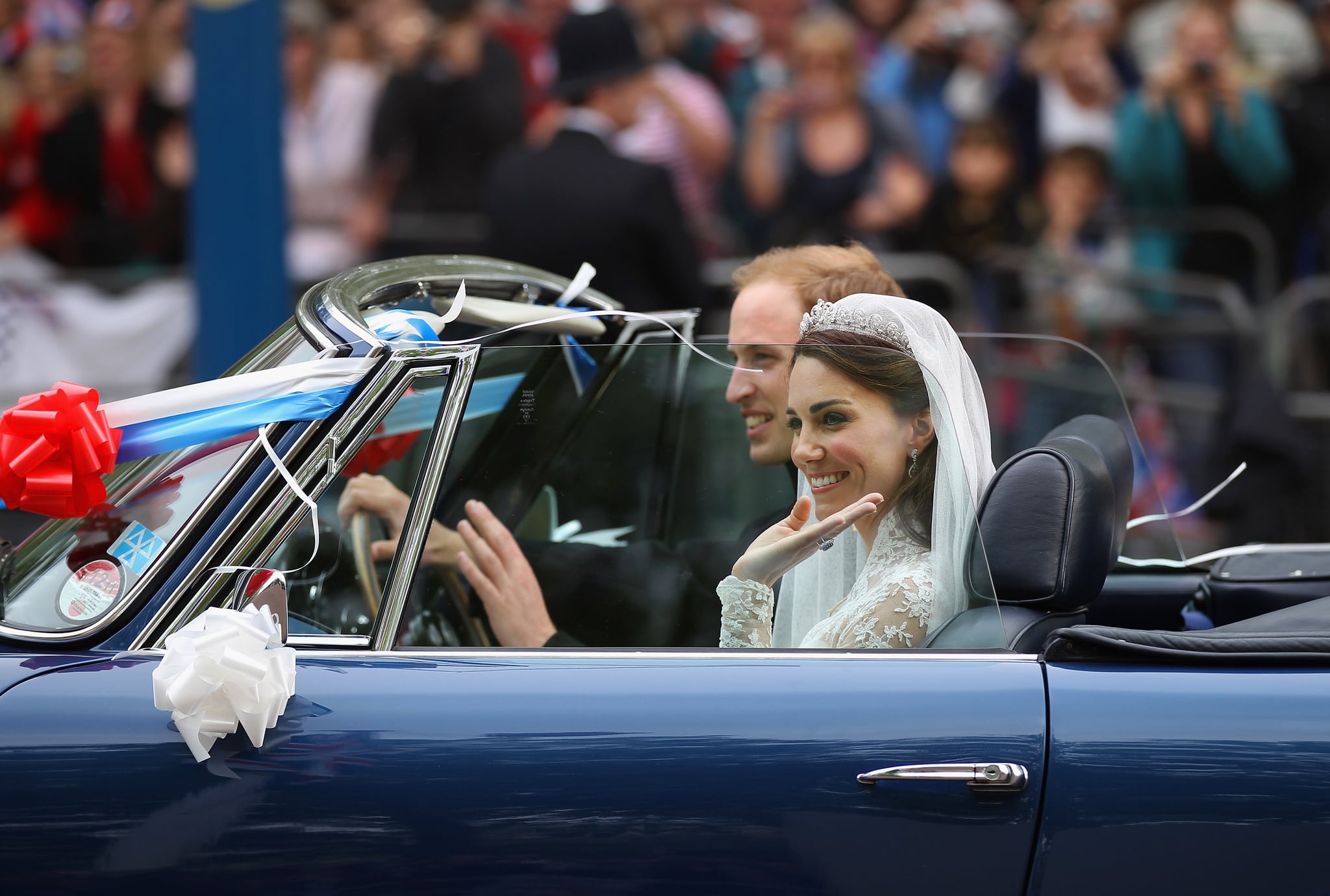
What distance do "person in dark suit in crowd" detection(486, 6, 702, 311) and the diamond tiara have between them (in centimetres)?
251

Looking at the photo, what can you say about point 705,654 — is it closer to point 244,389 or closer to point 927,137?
point 244,389

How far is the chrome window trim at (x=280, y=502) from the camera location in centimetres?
213

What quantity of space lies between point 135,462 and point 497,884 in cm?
90

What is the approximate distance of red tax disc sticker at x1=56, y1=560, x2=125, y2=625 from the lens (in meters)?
2.18

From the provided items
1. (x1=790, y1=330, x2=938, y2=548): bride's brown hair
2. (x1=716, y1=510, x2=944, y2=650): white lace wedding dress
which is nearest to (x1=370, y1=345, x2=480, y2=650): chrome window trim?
(x1=716, y1=510, x2=944, y2=650): white lace wedding dress

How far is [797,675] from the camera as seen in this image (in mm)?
2049

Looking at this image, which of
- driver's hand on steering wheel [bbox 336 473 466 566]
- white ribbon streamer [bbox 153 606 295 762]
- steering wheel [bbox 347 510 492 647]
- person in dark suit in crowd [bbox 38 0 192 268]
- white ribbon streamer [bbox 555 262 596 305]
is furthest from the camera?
person in dark suit in crowd [bbox 38 0 192 268]

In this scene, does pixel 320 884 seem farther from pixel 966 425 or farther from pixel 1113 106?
pixel 1113 106

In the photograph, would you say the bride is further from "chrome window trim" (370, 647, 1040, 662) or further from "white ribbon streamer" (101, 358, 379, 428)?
"white ribbon streamer" (101, 358, 379, 428)

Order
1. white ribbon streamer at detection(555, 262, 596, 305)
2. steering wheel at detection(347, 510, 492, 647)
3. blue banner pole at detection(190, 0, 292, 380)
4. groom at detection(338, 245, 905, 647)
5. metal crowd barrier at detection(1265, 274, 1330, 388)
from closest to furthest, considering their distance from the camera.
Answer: groom at detection(338, 245, 905, 647) < steering wheel at detection(347, 510, 492, 647) < white ribbon streamer at detection(555, 262, 596, 305) < blue banner pole at detection(190, 0, 292, 380) < metal crowd barrier at detection(1265, 274, 1330, 388)

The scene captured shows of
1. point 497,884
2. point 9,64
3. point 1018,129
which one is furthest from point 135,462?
point 9,64

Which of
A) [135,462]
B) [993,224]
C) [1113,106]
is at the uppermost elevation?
[135,462]

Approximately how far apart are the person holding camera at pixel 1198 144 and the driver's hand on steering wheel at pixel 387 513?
471 centimetres

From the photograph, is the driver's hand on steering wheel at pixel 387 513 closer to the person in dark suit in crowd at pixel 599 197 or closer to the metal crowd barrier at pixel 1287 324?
the person in dark suit in crowd at pixel 599 197
